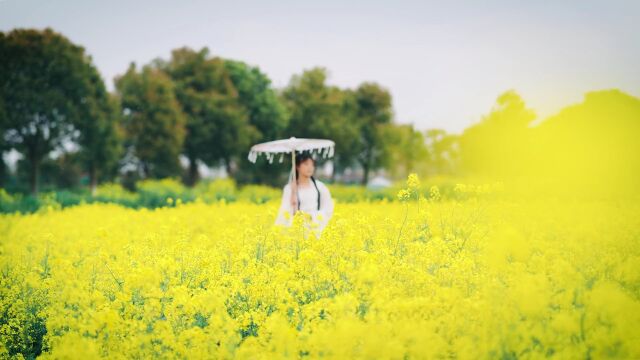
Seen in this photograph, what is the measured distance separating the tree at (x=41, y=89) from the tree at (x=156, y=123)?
3.66 m

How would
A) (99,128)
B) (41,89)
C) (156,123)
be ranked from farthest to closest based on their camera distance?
(156,123)
(99,128)
(41,89)

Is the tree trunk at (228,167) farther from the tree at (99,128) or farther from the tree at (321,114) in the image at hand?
the tree at (99,128)

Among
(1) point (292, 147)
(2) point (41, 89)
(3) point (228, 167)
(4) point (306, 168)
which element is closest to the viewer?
(4) point (306, 168)

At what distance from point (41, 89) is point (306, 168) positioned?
22391 millimetres

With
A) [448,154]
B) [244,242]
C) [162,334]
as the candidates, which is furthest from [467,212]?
[448,154]

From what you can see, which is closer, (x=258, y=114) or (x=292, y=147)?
(x=292, y=147)

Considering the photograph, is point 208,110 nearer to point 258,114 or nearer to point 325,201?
point 258,114

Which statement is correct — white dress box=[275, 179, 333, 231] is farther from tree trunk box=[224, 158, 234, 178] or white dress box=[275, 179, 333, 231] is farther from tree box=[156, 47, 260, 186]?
tree trunk box=[224, 158, 234, 178]

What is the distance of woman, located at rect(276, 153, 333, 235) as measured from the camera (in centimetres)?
725

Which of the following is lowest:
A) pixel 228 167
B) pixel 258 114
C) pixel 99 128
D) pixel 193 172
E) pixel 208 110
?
pixel 193 172

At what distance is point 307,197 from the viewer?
23.9 feet

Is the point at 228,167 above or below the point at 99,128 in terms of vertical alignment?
below

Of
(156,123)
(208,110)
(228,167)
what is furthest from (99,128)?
(228,167)

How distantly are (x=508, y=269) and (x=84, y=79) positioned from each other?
88.4 ft
